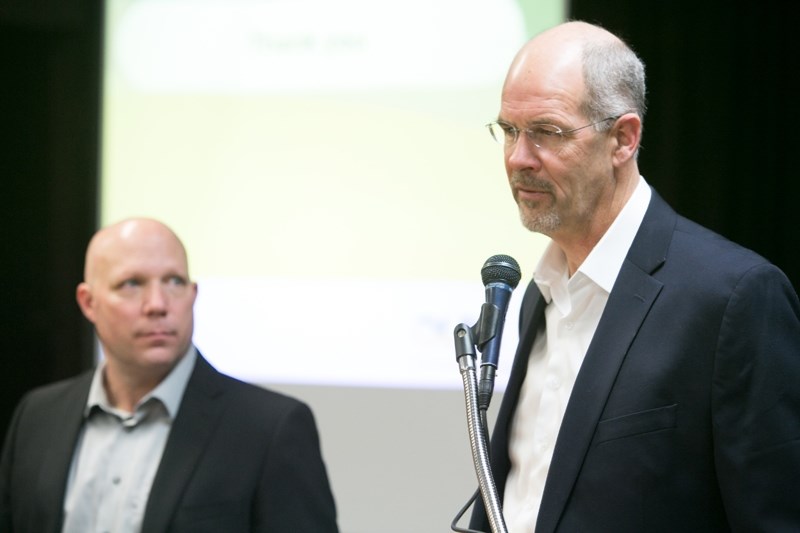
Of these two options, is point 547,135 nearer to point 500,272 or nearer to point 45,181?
point 500,272

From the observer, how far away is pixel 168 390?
260cm

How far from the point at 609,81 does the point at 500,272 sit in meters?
0.39

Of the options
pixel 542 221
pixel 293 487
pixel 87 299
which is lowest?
pixel 293 487

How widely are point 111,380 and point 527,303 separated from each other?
1264 mm

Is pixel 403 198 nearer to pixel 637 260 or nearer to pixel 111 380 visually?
pixel 111 380

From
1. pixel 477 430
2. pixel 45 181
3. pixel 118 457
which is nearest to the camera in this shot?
pixel 477 430

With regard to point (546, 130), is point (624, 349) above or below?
below

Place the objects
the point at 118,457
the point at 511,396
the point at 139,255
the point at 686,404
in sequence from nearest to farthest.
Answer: the point at 686,404, the point at 511,396, the point at 118,457, the point at 139,255

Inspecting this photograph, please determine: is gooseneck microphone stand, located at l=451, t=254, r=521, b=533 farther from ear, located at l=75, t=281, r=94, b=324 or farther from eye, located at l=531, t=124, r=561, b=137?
ear, located at l=75, t=281, r=94, b=324

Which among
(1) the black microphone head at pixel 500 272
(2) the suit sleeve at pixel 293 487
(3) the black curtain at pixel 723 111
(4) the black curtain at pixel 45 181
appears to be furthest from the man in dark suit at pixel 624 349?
(4) the black curtain at pixel 45 181

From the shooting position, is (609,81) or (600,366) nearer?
(600,366)

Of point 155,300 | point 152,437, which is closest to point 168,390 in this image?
Answer: point 152,437

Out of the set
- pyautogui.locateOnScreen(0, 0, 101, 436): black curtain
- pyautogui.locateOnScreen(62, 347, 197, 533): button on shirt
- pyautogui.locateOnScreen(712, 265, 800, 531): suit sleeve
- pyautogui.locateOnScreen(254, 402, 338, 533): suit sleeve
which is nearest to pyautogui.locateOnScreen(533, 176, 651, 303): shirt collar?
pyautogui.locateOnScreen(712, 265, 800, 531): suit sleeve

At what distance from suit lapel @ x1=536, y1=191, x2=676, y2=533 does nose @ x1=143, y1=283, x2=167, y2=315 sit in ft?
4.44
